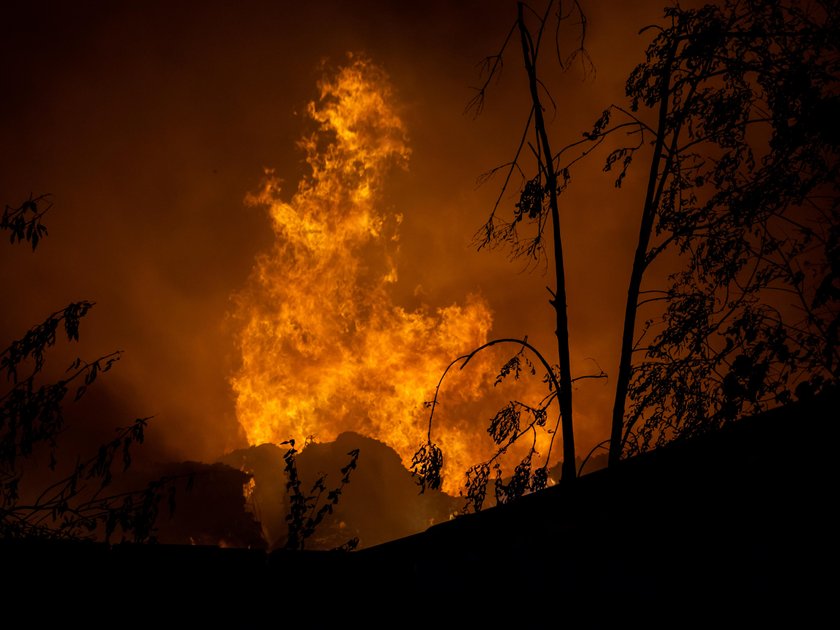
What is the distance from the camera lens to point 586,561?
9.93 ft

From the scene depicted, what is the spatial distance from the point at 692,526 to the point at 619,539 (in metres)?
0.36

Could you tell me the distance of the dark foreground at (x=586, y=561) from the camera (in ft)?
8.86

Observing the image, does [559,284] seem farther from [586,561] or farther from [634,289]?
[586,561]

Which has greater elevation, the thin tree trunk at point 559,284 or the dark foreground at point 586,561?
the thin tree trunk at point 559,284

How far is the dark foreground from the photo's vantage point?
8.86ft

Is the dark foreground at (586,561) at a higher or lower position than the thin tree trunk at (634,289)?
lower

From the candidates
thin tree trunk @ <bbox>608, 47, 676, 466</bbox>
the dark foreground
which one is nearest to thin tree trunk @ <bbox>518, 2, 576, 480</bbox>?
thin tree trunk @ <bbox>608, 47, 676, 466</bbox>

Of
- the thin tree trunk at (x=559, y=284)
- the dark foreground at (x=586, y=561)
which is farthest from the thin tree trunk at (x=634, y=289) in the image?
the dark foreground at (x=586, y=561)

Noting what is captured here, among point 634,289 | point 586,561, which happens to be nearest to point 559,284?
point 634,289

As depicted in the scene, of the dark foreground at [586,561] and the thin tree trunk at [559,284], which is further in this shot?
the thin tree trunk at [559,284]

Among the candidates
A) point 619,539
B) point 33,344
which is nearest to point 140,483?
point 33,344

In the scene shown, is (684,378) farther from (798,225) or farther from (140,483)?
(140,483)

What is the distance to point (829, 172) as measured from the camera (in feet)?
25.4

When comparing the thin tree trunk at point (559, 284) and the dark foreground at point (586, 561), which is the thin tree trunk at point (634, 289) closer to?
the thin tree trunk at point (559, 284)
